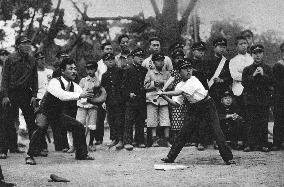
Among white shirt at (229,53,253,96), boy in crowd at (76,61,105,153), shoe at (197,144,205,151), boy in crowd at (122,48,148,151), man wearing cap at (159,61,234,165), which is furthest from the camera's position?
boy in crowd at (76,61,105,153)

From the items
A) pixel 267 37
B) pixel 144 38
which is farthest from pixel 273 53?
pixel 144 38

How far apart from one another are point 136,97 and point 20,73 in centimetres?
228

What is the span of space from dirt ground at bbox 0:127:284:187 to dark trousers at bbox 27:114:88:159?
0.25 meters

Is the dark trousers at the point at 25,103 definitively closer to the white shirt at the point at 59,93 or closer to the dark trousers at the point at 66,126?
the dark trousers at the point at 66,126

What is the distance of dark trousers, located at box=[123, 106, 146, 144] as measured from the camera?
9172mm

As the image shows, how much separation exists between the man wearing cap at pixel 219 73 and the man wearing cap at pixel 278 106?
0.87 m

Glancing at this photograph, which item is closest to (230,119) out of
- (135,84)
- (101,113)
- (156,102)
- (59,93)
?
(156,102)

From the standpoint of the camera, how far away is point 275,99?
8.67m

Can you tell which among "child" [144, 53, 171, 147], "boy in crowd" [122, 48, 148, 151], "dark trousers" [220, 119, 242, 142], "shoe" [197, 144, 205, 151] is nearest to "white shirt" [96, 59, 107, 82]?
"boy in crowd" [122, 48, 148, 151]

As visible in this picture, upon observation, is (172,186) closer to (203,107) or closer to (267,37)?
Answer: (203,107)

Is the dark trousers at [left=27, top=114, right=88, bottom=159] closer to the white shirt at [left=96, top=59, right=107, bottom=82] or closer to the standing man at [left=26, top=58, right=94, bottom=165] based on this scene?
the standing man at [left=26, top=58, right=94, bottom=165]

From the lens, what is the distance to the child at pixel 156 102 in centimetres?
916

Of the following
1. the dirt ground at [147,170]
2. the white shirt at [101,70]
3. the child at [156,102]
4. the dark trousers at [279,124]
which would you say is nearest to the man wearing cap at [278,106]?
the dark trousers at [279,124]

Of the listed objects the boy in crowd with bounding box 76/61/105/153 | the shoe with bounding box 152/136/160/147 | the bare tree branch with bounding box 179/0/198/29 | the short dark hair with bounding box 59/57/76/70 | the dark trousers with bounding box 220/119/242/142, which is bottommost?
the shoe with bounding box 152/136/160/147
